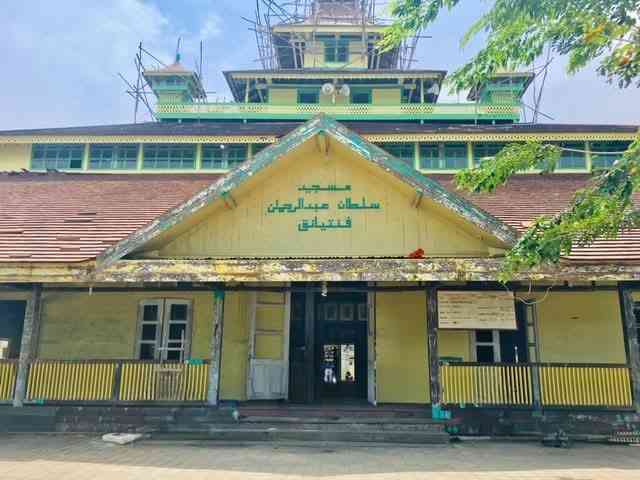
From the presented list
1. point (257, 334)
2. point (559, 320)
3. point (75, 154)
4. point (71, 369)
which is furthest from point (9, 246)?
point (559, 320)

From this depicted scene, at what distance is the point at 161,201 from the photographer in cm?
1208

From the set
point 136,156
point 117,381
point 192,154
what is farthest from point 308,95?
point 117,381

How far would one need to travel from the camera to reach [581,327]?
1047 centimetres

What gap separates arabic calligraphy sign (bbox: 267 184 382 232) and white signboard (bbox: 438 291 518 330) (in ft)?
7.18

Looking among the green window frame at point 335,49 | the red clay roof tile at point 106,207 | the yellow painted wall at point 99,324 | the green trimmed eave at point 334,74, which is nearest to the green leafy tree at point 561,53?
the red clay roof tile at point 106,207

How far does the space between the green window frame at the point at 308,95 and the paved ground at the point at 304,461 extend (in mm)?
18496

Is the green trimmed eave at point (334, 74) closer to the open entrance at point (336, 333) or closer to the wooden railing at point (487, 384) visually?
the open entrance at point (336, 333)

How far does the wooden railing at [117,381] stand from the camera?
898 centimetres

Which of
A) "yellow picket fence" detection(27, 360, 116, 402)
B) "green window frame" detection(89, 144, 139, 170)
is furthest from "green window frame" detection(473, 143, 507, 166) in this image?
"yellow picket fence" detection(27, 360, 116, 402)

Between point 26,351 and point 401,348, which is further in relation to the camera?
point 401,348

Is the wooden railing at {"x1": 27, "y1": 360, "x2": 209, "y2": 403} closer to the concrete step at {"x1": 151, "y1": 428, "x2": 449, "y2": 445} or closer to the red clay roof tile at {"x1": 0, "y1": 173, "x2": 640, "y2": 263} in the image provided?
the concrete step at {"x1": 151, "y1": 428, "x2": 449, "y2": 445}

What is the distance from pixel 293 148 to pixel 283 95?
15.8m

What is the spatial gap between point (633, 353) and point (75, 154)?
607 inches

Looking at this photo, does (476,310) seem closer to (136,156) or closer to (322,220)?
(322,220)
